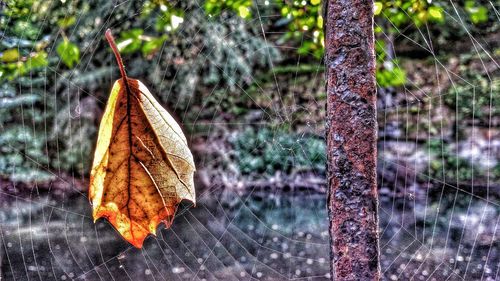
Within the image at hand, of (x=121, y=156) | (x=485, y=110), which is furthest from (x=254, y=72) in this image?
(x=121, y=156)

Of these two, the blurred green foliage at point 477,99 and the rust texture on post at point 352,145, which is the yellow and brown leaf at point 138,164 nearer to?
the rust texture on post at point 352,145

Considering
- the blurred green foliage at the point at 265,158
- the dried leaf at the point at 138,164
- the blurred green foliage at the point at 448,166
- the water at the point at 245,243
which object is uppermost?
the dried leaf at the point at 138,164

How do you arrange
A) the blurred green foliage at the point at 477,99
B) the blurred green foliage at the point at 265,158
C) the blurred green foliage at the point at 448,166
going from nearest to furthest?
1. the blurred green foliage at the point at 265,158
2. the blurred green foliage at the point at 448,166
3. the blurred green foliage at the point at 477,99

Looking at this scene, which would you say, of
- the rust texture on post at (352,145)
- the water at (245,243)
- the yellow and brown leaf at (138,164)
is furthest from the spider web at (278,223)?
the rust texture on post at (352,145)

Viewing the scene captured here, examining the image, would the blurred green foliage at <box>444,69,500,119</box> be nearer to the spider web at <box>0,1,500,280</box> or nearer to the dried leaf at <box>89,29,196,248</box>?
the spider web at <box>0,1,500,280</box>

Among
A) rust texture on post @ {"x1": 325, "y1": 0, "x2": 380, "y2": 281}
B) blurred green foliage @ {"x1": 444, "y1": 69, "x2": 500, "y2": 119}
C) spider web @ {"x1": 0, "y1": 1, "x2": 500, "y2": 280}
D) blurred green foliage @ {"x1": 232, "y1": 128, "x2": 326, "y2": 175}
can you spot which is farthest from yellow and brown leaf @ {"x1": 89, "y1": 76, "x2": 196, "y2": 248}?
blurred green foliage @ {"x1": 444, "y1": 69, "x2": 500, "y2": 119}

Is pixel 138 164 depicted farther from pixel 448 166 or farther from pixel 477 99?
pixel 477 99
